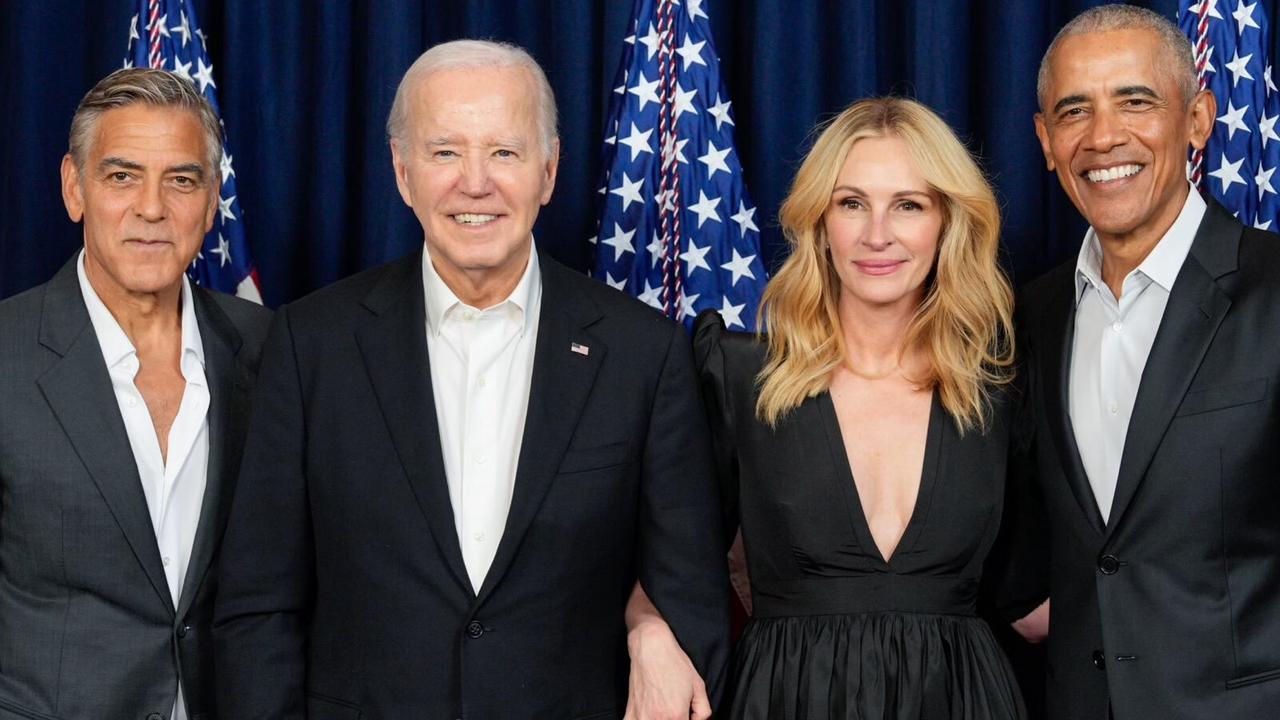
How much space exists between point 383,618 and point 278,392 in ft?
1.45

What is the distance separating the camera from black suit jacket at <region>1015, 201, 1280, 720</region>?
2570 millimetres

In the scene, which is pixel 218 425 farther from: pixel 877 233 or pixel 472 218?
pixel 877 233

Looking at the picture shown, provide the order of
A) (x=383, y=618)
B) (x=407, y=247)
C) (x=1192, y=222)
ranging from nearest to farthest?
(x=383, y=618), (x=1192, y=222), (x=407, y=247)

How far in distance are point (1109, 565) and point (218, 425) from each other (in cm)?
168

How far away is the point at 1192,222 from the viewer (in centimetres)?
282

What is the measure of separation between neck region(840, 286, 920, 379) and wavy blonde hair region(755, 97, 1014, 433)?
25 mm

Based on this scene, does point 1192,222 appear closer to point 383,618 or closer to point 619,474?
point 619,474

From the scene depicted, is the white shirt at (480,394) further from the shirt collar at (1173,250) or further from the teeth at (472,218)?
the shirt collar at (1173,250)

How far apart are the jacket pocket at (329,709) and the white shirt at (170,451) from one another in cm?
30

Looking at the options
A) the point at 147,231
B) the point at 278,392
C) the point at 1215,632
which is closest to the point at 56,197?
the point at 147,231

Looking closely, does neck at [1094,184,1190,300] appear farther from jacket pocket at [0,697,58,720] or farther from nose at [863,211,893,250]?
jacket pocket at [0,697,58,720]

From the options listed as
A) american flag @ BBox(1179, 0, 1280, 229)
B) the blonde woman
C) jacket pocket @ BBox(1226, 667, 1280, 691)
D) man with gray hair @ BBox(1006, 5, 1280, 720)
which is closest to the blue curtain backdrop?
american flag @ BBox(1179, 0, 1280, 229)

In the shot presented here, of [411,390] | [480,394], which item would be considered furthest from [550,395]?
[411,390]

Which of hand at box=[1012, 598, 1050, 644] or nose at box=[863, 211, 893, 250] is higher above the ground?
nose at box=[863, 211, 893, 250]
